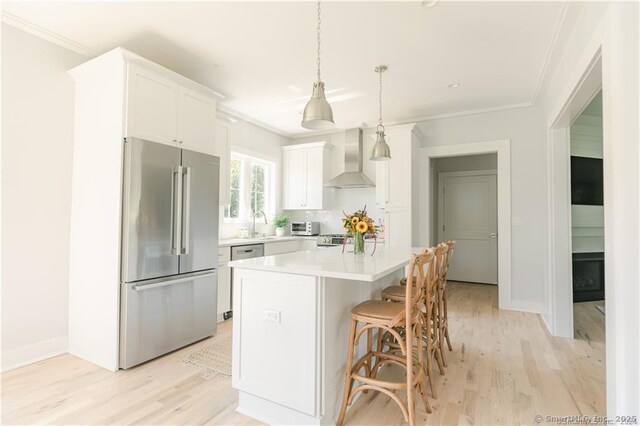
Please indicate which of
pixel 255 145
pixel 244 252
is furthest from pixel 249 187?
pixel 244 252

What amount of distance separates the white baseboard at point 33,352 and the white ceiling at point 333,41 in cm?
262

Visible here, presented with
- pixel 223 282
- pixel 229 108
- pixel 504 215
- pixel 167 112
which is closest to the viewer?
pixel 167 112

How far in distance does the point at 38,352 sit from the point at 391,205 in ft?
13.6

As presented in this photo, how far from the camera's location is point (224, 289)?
3.91 meters

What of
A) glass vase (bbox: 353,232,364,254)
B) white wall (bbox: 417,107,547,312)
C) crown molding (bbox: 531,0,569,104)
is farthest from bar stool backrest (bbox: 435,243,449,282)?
white wall (bbox: 417,107,547,312)

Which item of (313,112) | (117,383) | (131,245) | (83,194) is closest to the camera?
(313,112)

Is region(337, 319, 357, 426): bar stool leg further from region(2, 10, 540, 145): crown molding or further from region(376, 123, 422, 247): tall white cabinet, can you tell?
region(376, 123, 422, 247): tall white cabinet

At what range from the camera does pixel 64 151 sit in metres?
2.96

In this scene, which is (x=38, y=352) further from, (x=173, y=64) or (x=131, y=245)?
(x=173, y=64)

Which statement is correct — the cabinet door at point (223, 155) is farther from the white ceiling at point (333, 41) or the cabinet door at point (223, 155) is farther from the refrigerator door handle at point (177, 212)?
Result: the refrigerator door handle at point (177, 212)

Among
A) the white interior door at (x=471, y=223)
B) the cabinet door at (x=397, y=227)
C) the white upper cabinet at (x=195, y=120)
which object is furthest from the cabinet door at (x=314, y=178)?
the white interior door at (x=471, y=223)

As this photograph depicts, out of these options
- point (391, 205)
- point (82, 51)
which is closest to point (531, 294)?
point (391, 205)

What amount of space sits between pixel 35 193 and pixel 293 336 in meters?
2.53

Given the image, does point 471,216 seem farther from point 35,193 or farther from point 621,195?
point 35,193
